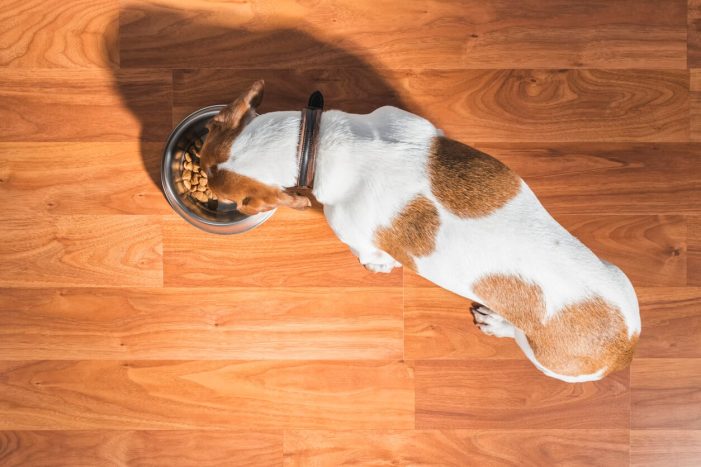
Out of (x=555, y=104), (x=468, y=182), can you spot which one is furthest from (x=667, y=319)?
(x=468, y=182)

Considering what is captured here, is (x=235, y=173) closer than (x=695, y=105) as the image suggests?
Yes

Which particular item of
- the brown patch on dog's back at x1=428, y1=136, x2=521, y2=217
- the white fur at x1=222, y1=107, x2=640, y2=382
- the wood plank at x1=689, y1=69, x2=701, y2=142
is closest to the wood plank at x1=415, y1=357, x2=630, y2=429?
the white fur at x1=222, y1=107, x2=640, y2=382

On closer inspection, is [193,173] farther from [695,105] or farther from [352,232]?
[695,105]

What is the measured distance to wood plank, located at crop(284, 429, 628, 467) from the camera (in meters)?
2.47

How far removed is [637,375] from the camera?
97.0 inches

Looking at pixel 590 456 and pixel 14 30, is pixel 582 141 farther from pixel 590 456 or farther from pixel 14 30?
pixel 14 30

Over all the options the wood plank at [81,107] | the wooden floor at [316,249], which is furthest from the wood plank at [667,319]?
the wood plank at [81,107]

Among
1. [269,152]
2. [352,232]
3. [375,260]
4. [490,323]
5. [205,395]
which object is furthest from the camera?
[205,395]

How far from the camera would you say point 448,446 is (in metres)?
2.47

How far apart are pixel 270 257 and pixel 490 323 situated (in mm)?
952

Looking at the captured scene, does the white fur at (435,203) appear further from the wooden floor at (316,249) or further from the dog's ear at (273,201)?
the wooden floor at (316,249)

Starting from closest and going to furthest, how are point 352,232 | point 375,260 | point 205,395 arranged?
1. point 352,232
2. point 375,260
3. point 205,395

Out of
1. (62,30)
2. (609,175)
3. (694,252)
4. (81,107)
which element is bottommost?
(694,252)

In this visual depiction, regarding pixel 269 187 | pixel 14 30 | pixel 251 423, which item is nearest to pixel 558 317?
pixel 269 187
